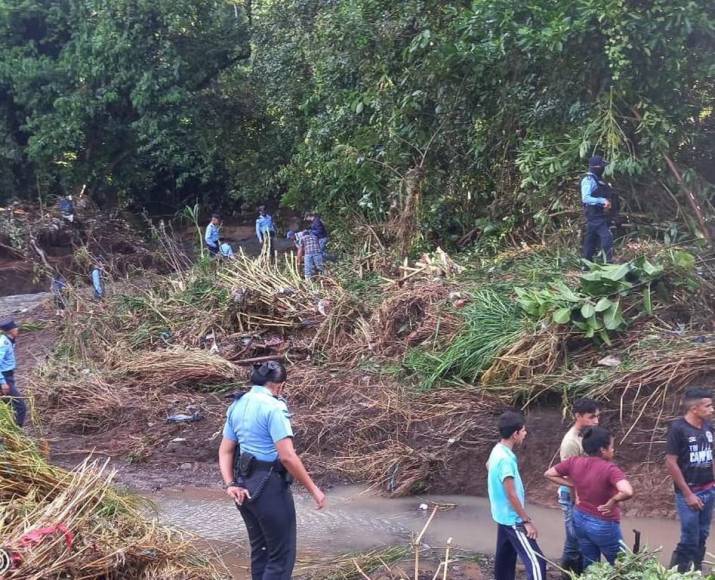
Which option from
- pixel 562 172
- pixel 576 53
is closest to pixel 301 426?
pixel 562 172

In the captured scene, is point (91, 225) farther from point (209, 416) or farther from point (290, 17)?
point (209, 416)

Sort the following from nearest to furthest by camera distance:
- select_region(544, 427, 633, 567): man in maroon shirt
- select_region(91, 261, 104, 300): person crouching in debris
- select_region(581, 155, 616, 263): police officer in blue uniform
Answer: select_region(544, 427, 633, 567): man in maroon shirt
select_region(581, 155, 616, 263): police officer in blue uniform
select_region(91, 261, 104, 300): person crouching in debris

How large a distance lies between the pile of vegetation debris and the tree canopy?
1.88 m

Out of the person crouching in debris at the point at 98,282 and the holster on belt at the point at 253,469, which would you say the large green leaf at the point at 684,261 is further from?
the person crouching in debris at the point at 98,282

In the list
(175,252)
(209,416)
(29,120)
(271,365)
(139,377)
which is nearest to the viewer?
(271,365)

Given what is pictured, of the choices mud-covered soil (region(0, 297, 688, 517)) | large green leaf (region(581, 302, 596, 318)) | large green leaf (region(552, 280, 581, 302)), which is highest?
large green leaf (region(552, 280, 581, 302))

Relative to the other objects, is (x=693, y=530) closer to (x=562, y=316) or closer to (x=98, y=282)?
(x=562, y=316)

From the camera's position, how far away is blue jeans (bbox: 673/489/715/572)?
545 centimetres

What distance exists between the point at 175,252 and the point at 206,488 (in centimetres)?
710

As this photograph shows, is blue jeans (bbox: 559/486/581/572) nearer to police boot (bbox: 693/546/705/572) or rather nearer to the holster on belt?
police boot (bbox: 693/546/705/572)

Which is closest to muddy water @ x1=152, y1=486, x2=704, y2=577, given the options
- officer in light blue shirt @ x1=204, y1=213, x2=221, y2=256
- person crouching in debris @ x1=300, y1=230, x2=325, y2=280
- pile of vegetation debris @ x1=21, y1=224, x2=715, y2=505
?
pile of vegetation debris @ x1=21, y1=224, x2=715, y2=505

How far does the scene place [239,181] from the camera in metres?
22.9

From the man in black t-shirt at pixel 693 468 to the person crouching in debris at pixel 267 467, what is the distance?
2.25m

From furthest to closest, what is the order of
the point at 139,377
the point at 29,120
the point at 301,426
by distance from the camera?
the point at 29,120 → the point at 139,377 → the point at 301,426
